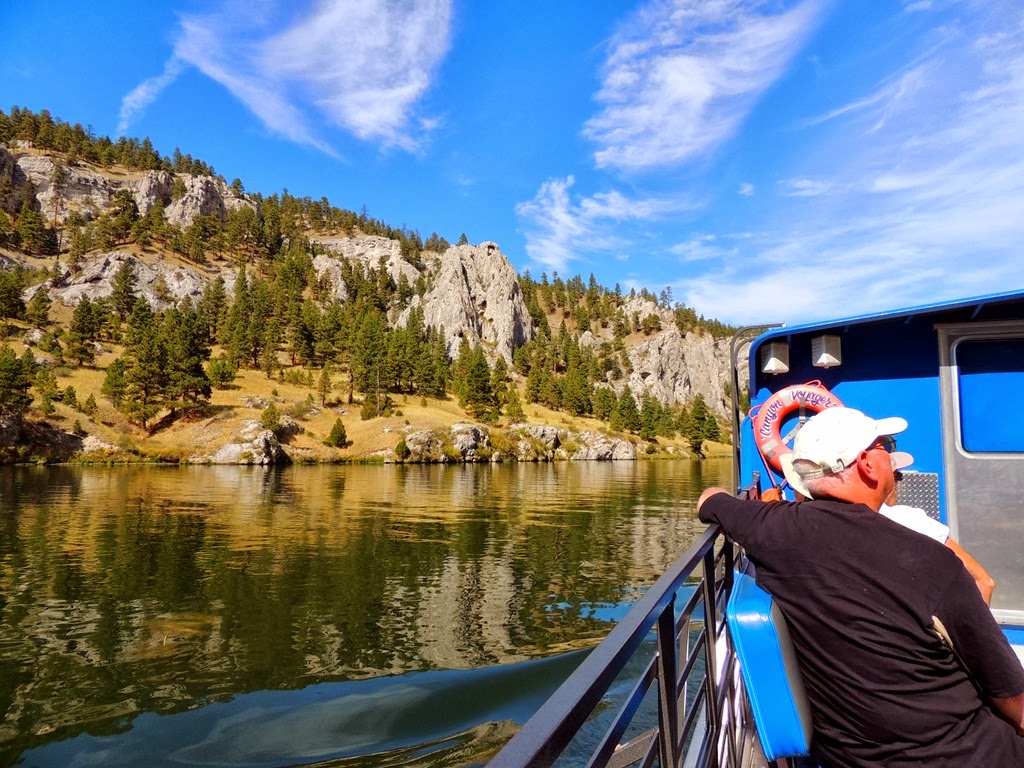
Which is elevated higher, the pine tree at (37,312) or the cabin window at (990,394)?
the pine tree at (37,312)

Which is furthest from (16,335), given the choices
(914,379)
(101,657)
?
(914,379)

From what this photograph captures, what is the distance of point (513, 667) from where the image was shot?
357 inches

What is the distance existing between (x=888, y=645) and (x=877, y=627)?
0.06 meters

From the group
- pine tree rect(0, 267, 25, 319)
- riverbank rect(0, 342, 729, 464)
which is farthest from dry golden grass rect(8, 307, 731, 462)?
pine tree rect(0, 267, 25, 319)

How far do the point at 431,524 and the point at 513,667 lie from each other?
14.3 meters

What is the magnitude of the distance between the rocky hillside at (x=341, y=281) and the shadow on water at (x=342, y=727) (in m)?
54.9

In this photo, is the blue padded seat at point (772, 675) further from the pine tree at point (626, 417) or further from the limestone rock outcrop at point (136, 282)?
the limestone rock outcrop at point (136, 282)

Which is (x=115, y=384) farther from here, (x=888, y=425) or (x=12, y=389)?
(x=888, y=425)

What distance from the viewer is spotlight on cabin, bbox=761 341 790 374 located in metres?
6.55

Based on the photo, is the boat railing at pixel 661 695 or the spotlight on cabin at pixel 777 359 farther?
the spotlight on cabin at pixel 777 359

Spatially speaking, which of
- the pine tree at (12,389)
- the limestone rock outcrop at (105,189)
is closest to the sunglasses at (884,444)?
the pine tree at (12,389)

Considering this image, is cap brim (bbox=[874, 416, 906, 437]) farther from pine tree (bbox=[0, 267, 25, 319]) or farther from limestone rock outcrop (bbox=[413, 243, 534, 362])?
limestone rock outcrop (bbox=[413, 243, 534, 362])

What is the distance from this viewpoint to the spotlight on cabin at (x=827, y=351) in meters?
6.10

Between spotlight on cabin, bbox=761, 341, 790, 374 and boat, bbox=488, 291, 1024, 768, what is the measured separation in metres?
0.01
